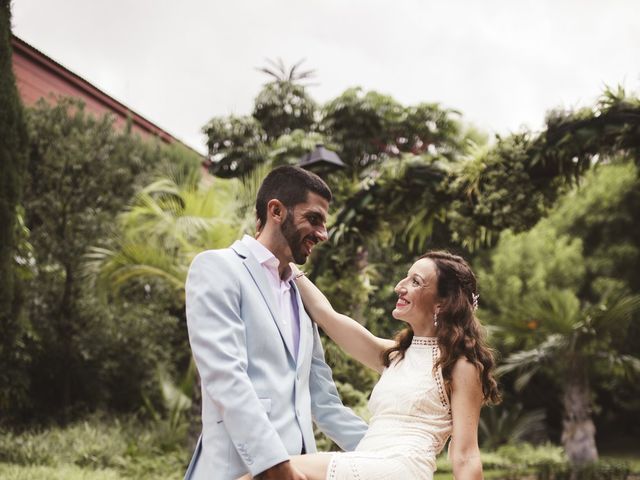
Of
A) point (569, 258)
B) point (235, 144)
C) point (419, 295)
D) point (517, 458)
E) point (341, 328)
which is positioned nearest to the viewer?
point (419, 295)

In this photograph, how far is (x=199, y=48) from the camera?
14250 millimetres

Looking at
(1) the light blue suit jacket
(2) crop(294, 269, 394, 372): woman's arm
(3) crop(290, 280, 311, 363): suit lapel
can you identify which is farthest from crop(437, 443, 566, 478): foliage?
(1) the light blue suit jacket

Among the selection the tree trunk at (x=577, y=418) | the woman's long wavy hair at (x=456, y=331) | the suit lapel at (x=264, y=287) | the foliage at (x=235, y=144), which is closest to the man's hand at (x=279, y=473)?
the suit lapel at (x=264, y=287)

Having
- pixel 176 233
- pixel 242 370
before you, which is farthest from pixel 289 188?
pixel 176 233

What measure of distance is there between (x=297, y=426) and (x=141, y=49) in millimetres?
11895

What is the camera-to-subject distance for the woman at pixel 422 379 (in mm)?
2550

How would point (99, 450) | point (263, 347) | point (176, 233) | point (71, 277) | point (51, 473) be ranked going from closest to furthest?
1. point (263, 347)
2. point (51, 473)
3. point (176, 233)
4. point (99, 450)
5. point (71, 277)

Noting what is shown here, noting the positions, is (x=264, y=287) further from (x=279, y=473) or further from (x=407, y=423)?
(x=407, y=423)

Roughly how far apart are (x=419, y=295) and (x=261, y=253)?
76 centimetres

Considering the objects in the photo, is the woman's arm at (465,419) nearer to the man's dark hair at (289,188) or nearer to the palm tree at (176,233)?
the man's dark hair at (289,188)

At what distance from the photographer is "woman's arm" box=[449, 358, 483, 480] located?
104 inches

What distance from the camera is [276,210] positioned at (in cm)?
263

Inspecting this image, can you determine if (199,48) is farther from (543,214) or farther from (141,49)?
(543,214)

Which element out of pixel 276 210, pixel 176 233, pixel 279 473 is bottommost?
pixel 279 473
